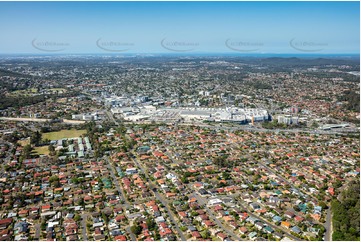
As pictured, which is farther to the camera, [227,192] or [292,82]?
[292,82]

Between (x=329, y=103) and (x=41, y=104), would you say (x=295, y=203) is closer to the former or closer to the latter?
(x=329, y=103)

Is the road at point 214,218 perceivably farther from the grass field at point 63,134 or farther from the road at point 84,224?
the grass field at point 63,134

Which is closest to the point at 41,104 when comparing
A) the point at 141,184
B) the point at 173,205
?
the point at 141,184

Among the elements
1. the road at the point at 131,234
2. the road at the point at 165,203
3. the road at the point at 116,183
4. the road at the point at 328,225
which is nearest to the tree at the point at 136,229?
the road at the point at 131,234

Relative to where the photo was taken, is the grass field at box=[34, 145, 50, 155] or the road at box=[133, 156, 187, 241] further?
the grass field at box=[34, 145, 50, 155]

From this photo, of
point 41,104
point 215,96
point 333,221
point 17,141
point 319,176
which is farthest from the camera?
point 215,96

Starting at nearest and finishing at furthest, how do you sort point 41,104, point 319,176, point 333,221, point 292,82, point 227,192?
point 333,221 < point 227,192 < point 319,176 < point 41,104 < point 292,82

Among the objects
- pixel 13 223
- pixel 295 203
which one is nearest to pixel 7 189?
pixel 13 223

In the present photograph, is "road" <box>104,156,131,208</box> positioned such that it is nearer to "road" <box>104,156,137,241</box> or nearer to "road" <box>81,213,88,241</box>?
"road" <box>104,156,137,241</box>

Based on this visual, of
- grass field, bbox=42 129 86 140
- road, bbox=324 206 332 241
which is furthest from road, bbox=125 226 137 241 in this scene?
grass field, bbox=42 129 86 140
